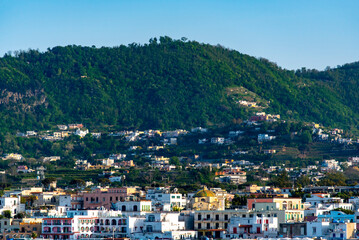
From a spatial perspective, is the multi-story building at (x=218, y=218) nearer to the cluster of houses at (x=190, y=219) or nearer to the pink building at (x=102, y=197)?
the cluster of houses at (x=190, y=219)

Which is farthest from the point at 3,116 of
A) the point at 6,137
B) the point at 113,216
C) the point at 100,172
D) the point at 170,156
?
the point at 113,216

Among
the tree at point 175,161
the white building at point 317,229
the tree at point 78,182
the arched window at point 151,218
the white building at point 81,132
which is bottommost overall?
the white building at point 317,229

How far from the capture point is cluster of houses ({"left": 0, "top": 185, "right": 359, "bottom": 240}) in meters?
80.4

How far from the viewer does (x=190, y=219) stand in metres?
87.6

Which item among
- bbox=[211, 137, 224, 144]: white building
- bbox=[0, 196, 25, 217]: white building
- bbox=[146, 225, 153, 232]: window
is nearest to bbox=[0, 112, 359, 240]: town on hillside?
bbox=[146, 225, 153, 232]: window

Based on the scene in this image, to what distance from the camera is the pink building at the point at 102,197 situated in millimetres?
100075

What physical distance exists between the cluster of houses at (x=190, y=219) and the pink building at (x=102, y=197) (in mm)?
215

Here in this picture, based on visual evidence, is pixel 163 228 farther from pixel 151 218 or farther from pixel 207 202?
pixel 207 202

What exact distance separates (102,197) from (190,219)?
1600 centimetres

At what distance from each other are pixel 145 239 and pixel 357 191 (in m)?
38.9

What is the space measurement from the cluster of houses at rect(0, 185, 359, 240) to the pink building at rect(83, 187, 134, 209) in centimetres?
22

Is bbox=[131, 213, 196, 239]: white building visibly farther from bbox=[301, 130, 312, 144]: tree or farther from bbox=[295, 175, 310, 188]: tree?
bbox=[301, 130, 312, 144]: tree

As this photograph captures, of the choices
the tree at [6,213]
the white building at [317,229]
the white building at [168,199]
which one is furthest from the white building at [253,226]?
the tree at [6,213]

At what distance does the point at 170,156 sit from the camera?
17525 centimetres
